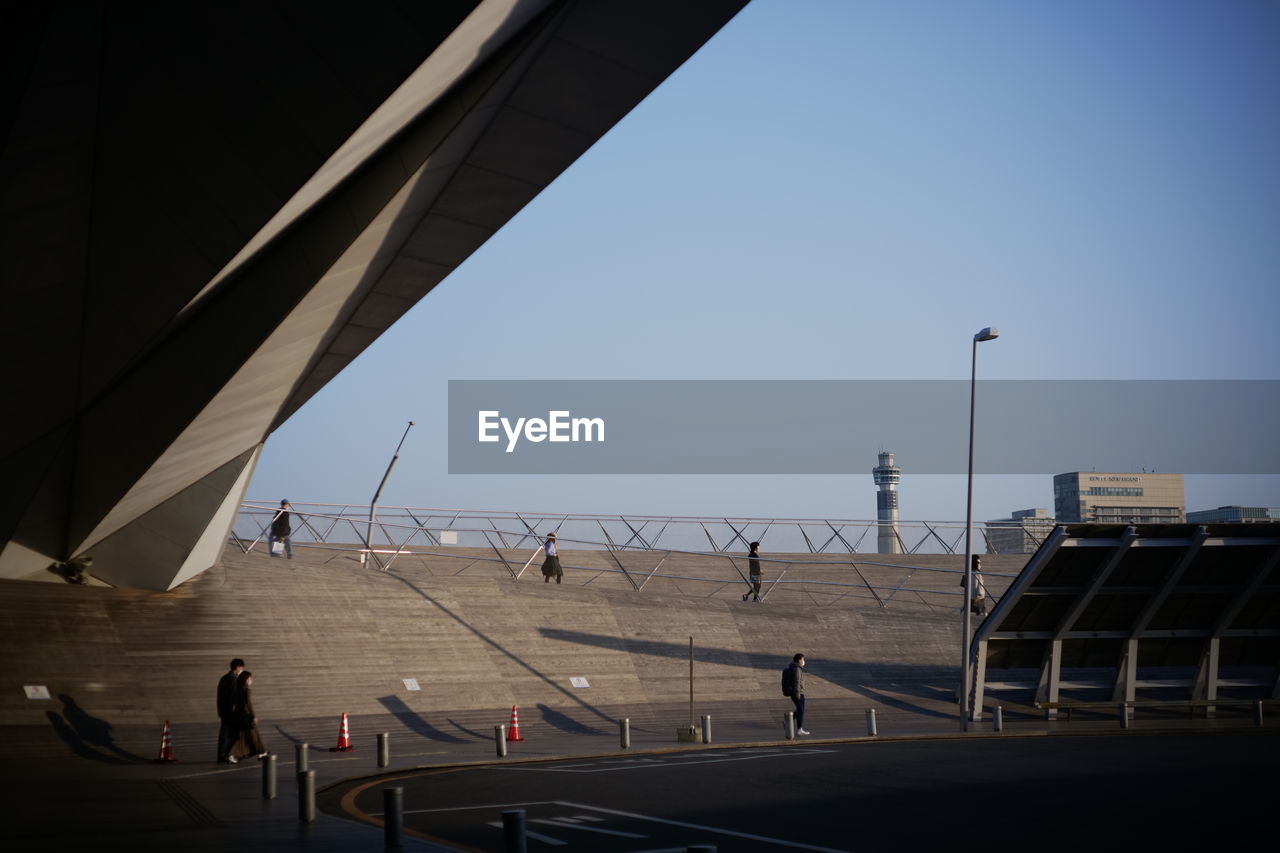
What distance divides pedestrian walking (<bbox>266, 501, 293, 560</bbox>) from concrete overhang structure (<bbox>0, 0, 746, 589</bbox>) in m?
A: 11.4

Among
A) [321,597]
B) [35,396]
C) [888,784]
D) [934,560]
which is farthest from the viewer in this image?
[934,560]

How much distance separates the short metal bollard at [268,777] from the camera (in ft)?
39.8

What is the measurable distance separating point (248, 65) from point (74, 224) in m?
3.34

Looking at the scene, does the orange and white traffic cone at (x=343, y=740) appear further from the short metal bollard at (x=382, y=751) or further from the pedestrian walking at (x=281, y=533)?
the pedestrian walking at (x=281, y=533)

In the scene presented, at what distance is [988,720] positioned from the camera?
24.1 m

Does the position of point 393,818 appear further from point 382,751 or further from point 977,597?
point 977,597

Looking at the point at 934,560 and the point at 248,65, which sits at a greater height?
the point at 248,65

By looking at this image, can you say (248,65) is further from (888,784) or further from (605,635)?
(605,635)

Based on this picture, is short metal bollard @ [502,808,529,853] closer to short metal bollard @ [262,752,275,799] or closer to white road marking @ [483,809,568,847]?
white road marking @ [483,809,568,847]

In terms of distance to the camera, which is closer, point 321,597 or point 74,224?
point 74,224

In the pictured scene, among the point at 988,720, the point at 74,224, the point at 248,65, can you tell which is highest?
the point at 248,65

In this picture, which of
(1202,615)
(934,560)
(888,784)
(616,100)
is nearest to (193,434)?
(616,100)

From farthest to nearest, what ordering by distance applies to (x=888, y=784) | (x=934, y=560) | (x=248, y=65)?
1. (x=934, y=560)
2. (x=888, y=784)
3. (x=248, y=65)

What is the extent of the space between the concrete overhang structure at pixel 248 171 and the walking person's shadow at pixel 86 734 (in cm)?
439
